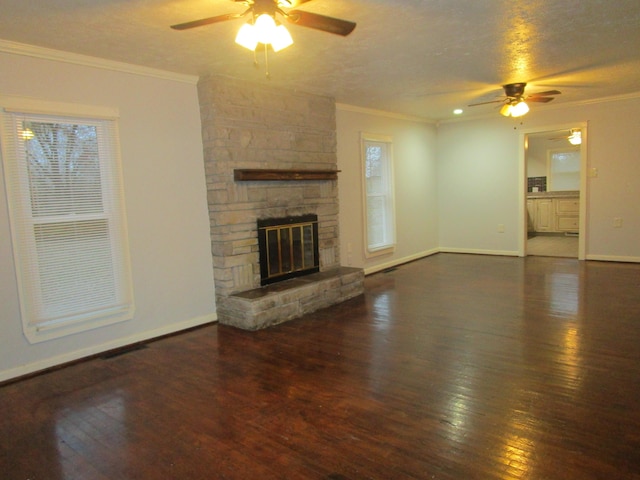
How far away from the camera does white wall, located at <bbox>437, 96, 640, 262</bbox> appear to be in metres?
6.39

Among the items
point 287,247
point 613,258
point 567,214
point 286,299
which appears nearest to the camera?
point 286,299

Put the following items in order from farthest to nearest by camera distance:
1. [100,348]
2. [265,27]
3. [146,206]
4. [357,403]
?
1. [146,206]
2. [100,348]
3. [357,403]
4. [265,27]

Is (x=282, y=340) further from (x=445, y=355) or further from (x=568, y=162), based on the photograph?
(x=568, y=162)

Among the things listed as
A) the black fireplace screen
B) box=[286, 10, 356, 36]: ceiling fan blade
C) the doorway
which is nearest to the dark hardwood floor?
the black fireplace screen

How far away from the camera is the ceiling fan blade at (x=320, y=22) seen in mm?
2357

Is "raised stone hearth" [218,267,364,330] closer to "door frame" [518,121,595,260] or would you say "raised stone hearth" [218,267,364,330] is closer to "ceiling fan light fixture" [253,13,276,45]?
"ceiling fan light fixture" [253,13,276,45]

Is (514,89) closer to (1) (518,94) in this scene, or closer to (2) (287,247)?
(1) (518,94)

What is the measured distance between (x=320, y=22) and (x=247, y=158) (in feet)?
7.09

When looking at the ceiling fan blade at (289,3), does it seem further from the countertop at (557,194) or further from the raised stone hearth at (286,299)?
the countertop at (557,194)

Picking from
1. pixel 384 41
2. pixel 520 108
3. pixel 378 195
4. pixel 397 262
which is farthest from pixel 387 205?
pixel 384 41

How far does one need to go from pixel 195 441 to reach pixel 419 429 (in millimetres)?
1164

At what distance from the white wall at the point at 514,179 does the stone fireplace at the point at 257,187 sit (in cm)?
349

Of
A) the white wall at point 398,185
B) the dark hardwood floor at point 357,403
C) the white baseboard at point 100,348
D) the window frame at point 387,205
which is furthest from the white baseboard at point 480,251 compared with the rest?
the white baseboard at point 100,348

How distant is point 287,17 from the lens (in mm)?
2402
